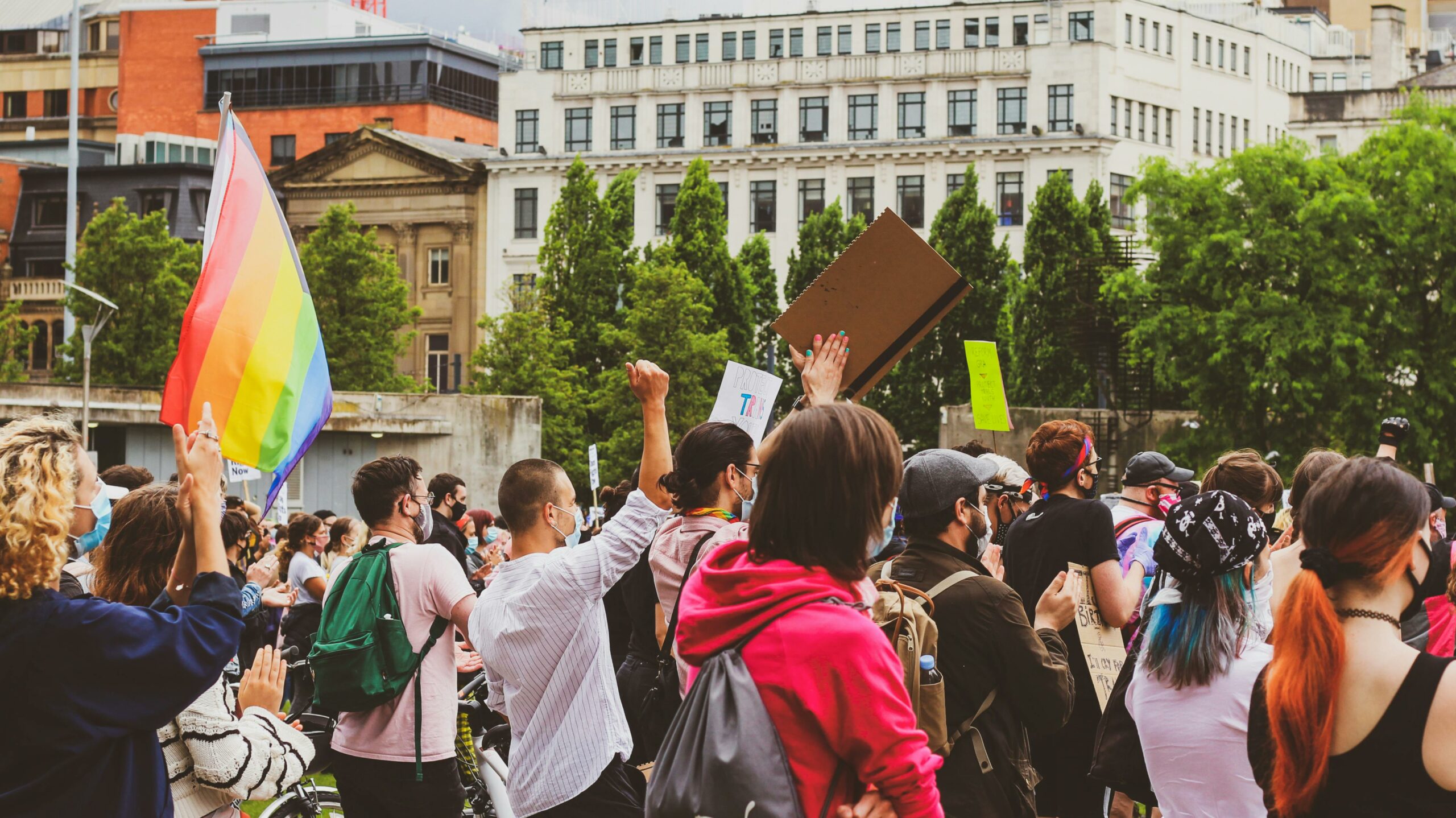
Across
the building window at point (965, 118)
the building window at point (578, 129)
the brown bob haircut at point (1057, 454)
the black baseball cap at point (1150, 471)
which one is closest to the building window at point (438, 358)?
the building window at point (578, 129)

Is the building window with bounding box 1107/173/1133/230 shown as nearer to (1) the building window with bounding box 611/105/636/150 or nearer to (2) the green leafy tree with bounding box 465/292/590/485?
(1) the building window with bounding box 611/105/636/150

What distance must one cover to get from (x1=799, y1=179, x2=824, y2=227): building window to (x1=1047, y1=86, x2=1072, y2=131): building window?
1003 centimetres

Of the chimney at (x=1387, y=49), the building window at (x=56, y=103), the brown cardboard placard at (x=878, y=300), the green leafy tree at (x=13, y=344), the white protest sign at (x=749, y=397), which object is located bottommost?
the white protest sign at (x=749, y=397)

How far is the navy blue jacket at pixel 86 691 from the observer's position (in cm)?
380

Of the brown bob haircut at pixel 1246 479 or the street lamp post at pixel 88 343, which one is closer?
the brown bob haircut at pixel 1246 479

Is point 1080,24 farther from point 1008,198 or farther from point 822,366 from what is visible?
point 822,366

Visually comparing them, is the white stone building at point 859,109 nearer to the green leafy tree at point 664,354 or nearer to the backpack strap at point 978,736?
the green leafy tree at point 664,354

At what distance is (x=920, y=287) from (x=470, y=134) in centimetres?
7865

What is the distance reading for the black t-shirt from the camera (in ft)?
22.4

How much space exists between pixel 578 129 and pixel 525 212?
4.73m

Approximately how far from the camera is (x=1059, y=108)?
69188 mm

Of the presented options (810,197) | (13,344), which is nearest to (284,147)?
(13,344)

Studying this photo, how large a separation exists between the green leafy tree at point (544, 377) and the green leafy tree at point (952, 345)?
1080 cm

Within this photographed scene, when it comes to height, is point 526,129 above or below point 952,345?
above
